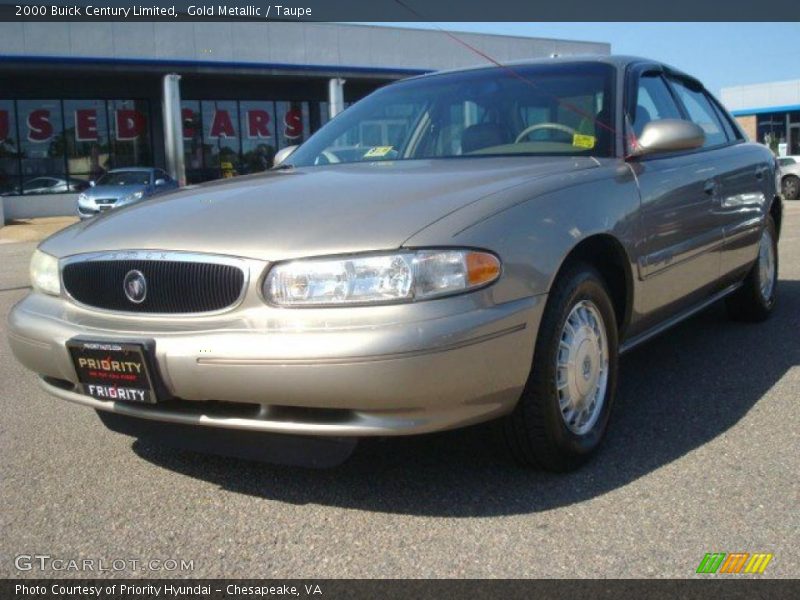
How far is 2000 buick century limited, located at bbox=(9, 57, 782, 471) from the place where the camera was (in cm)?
259

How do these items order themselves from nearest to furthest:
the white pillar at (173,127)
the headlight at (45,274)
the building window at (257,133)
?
1. the headlight at (45,274)
2. the white pillar at (173,127)
3. the building window at (257,133)

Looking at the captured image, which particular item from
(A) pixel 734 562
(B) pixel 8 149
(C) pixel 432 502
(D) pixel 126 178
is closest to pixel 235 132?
(B) pixel 8 149

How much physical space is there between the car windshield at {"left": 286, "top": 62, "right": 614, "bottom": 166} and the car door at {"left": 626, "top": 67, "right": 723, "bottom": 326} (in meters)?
0.20

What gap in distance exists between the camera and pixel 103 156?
Result: 2939 centimetres

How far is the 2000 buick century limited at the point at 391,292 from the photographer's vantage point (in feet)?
8.48

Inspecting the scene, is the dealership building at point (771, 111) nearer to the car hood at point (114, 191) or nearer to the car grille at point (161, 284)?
the car hood at point (114, 191)

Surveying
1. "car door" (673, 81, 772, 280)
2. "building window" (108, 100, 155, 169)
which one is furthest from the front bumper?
"building window" (108, 100, 155, 169)

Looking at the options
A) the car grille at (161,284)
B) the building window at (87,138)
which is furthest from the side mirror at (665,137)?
the building window at (87,138)

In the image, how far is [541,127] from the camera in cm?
392

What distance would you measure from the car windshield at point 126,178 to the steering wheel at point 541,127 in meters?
18.9

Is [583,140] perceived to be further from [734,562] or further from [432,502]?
[734,562]

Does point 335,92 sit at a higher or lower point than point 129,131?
higher

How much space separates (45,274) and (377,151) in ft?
5.41

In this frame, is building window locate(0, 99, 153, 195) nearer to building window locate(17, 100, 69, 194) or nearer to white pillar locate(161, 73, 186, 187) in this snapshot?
building window locate(17, 100, 69, 194)
